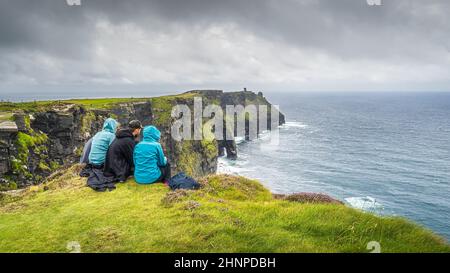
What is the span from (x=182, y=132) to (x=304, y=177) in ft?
118

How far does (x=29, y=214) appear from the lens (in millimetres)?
12055

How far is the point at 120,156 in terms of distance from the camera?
14.7 m

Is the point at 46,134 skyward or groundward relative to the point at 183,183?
groundward

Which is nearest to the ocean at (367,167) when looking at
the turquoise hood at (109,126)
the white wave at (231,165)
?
the white wave at (231,165)

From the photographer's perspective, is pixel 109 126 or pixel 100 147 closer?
pixel 100 147

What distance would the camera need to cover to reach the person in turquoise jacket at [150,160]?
1388 cm

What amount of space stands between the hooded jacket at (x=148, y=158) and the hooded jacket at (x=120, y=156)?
0.64 m

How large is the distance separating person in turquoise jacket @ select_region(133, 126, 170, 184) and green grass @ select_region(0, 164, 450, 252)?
130cm

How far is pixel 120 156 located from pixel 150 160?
1.72 metres

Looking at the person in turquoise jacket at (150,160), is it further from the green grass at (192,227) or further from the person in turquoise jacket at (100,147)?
the person in turquoise jacket at (100,147)

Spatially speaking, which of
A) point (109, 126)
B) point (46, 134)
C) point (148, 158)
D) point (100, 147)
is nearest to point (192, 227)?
point (148, 158)

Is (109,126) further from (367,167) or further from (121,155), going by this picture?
(367,167)
